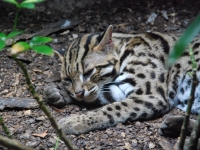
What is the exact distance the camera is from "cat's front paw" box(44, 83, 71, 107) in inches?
132

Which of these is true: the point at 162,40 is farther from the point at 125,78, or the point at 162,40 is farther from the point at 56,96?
the point at 56,96

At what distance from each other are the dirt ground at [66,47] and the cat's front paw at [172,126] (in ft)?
0.17

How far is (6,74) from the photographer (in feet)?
12.7

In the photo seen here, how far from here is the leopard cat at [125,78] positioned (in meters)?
3.22

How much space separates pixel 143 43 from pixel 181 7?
155cm

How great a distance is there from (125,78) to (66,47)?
1.20 m

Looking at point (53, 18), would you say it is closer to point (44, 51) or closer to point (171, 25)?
point (171, 25)

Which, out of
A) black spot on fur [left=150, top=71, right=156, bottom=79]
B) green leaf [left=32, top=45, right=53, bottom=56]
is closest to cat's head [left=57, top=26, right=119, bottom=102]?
black spot on fur [left=150, top=71, right=156, bottom=79]

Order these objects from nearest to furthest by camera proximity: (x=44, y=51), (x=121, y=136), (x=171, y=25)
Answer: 1. (x=44, y=51)
2. (x=121, y=136)
3. (x=171, y=25)

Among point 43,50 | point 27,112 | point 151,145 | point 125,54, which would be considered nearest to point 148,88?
point 125,54

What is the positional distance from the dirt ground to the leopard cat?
131 mm

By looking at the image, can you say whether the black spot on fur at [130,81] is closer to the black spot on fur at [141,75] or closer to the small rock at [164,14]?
the black spot on fur at [141,75]

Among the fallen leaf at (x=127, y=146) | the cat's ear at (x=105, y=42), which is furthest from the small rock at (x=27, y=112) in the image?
the fallen leaf at (x=127, y=146)

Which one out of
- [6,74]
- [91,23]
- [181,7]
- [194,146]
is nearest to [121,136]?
[194,146]
